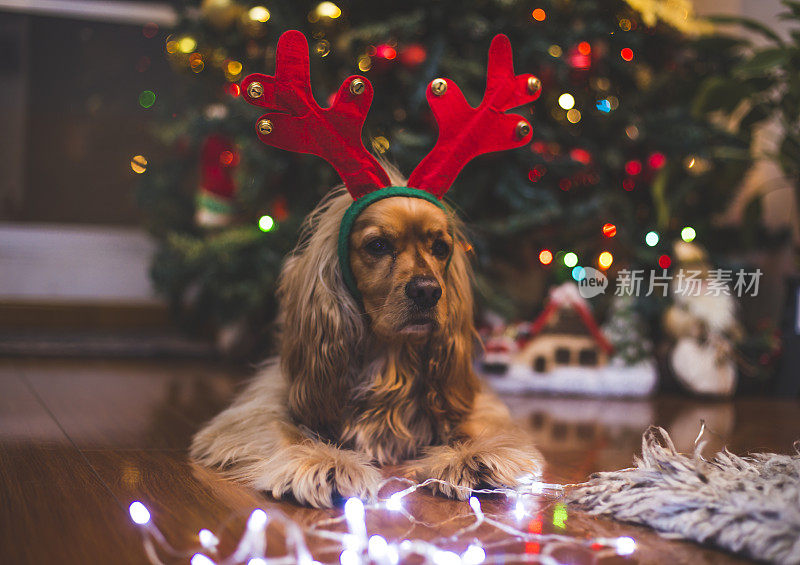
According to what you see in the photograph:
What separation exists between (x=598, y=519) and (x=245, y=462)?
66 centimetres

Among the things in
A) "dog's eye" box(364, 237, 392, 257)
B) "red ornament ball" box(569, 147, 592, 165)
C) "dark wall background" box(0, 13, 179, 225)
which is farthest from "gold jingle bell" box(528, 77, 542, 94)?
"dark wall background" box(0, 13, 179, 225)

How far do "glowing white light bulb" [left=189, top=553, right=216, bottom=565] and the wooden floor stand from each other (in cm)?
6

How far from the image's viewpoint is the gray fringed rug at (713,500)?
3.23 feet

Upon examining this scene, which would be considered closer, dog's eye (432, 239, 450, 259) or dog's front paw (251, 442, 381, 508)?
dog's front paw (251, 442, 381, 508)

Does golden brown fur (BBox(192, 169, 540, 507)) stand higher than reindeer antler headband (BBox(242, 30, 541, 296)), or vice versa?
reindeer antler headband (BBox(242, 30, 541, 296))

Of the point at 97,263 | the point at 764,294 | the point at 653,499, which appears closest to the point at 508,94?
the point at 653,499

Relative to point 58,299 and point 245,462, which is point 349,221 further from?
point 58,299

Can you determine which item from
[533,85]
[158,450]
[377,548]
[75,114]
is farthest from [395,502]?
[75,114]

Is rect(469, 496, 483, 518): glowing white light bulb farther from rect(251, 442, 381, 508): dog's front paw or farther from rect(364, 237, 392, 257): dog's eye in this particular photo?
rect(364, 237, 392, 257): dog's eye

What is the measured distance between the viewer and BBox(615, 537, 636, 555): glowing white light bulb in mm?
1019

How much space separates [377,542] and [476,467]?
33cm

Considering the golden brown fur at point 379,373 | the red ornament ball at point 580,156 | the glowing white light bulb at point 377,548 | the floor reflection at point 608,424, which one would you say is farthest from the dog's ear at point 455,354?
the red ornament ball at point 580,156

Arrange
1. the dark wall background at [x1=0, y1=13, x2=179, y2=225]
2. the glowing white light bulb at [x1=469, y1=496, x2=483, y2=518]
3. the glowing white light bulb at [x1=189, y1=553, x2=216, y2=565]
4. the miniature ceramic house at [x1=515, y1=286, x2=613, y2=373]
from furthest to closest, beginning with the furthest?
the dark wall background at [x1=0, y1=13, x2=179, y2=225]
the miniature ceramic house at [x1=515, y1=286, x2=613, y2=373]
the glowing white light bulb at [x1=469, y1=496, x2=483, y2=518]
the glowing white light bulb at [x1=189, y1=553, x2=216, y2=565]

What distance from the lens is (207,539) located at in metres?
0.99
